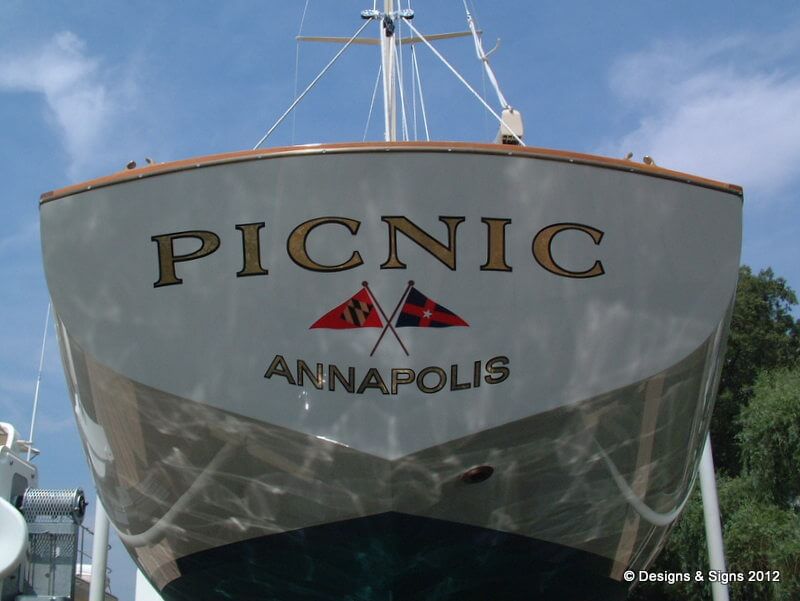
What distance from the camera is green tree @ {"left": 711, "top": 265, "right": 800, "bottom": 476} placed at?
21.5 metres

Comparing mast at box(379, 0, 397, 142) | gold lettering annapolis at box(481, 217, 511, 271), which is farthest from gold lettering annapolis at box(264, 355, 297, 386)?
mast at box(379, 0, 397, 142)

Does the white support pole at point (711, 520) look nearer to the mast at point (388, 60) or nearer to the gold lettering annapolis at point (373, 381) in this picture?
the mast at point (388, 60)

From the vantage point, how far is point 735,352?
22.7 m

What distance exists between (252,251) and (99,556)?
6.29 meters

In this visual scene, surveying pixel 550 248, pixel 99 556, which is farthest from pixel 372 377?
pixel 99 556

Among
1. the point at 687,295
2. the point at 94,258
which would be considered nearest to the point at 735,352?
the point at 687,295

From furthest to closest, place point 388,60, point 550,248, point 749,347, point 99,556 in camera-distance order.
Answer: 1. point 749,347
2. point 388,60
3. point 99,556
4. point 550,248

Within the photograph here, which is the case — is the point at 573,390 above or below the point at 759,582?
below

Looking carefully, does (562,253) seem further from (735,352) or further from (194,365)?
(735,352)

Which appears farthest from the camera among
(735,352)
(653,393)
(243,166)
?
(735,352)

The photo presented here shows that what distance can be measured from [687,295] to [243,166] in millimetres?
2533

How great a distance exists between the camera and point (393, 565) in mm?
5512

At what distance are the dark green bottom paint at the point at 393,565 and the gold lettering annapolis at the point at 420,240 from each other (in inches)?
53.8

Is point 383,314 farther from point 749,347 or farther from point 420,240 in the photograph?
point 749,347
